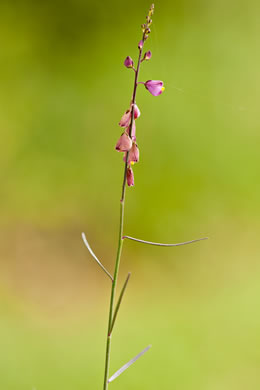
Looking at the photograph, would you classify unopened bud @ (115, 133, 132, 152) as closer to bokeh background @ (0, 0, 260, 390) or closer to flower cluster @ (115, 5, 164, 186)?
flower cluster @ (115, 5, 164, 186)

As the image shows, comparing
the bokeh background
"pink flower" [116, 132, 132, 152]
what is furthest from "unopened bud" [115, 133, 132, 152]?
the bokeh background

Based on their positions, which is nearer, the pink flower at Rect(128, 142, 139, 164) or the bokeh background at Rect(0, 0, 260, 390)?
the pink flower at Rect(128, 142, 139, 164)

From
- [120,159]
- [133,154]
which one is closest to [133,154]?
[133,154]

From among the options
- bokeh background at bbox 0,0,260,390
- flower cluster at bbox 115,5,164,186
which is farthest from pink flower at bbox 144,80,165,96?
bokeh background at bbox 0,0,260,390

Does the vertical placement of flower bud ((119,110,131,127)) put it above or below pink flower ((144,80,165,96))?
below

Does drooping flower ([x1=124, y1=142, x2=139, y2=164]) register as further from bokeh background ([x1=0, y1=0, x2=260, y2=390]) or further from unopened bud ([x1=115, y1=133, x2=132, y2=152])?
bokeh background ([x1=0, y1=0, x2=260, y2=390])

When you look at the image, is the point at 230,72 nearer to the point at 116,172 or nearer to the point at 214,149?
the point at 214,149

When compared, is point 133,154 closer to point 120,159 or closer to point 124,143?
point 124,143

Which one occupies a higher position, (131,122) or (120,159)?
(131,122)

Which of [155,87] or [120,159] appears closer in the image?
[155,87]
